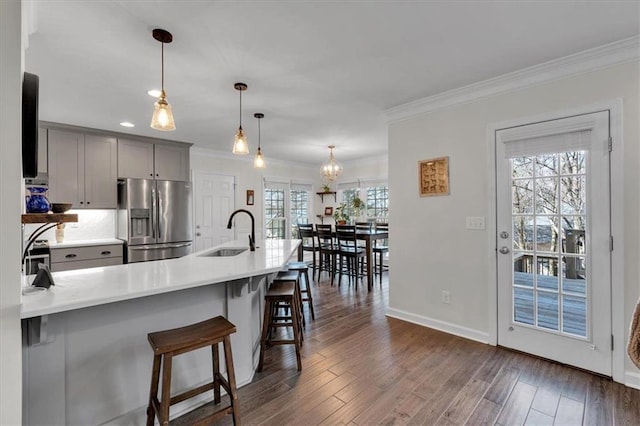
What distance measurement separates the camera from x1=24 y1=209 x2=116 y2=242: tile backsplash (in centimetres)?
399

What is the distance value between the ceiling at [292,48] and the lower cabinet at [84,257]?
62.7 inches

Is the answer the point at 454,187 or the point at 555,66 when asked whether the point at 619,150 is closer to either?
the point at 555,66

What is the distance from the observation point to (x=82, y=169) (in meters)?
3.81

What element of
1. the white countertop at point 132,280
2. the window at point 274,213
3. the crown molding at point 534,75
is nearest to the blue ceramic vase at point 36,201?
the white countertop at point 132,280

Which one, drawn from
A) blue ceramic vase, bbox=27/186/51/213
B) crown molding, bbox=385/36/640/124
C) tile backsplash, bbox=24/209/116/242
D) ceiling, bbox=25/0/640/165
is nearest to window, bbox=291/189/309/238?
tile backsplash, bbox=24/209/116/242

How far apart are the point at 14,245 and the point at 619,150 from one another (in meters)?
3.42

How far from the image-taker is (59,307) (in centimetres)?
118

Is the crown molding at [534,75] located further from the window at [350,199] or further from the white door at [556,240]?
the window at [350,199]

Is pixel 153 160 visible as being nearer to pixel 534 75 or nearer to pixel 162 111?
pixel 162 111

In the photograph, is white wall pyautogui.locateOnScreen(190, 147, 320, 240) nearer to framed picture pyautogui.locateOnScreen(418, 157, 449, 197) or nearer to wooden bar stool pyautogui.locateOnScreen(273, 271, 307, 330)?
wooden bar stool pyautogui.locateOnScreen(273, 271, 307, 330)

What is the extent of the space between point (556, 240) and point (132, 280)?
9.94 feet

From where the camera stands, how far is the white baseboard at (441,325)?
2.73m

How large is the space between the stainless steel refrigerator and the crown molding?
10.8 feet

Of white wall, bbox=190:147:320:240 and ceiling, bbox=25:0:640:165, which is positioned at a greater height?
ceiling, bbox=25:0:640:165
